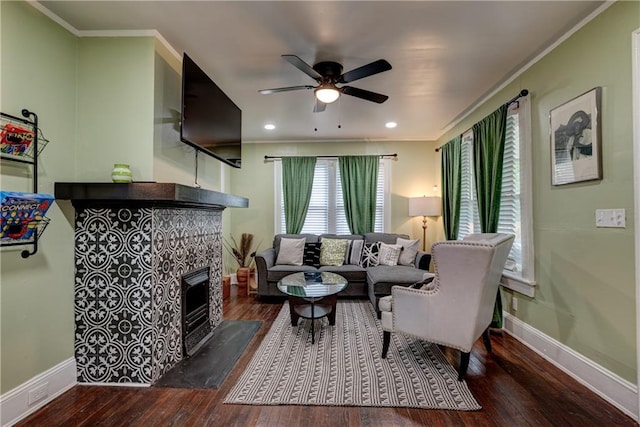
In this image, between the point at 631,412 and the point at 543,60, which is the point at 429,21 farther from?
the point at 631,412

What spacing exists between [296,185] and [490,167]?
9.95ft

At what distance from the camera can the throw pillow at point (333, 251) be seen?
14.9ft

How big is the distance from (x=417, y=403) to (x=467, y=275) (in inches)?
36.1

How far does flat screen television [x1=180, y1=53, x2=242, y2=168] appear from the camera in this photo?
2.26m

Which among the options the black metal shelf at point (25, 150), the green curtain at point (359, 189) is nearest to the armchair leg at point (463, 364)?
the black metal shelf at point (25, 150)

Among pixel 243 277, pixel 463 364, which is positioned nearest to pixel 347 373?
pixel 463 364

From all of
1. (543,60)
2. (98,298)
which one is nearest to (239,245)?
(98,298)

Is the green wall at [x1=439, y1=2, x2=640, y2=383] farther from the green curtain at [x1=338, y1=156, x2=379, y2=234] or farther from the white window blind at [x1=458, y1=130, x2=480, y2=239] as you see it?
the green curtain at [x1=338, y1=156, x2=379, y2=234]

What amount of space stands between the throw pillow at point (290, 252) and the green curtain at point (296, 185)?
24.4 inches

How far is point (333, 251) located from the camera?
15.1ft

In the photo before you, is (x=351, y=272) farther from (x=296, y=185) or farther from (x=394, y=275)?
(x=296, y=185)

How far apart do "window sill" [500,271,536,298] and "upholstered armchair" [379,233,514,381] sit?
56 centimetres

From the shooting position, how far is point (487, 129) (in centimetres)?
334

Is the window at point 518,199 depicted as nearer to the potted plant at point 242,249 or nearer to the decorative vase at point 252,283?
the decorative vase at point 252,283
